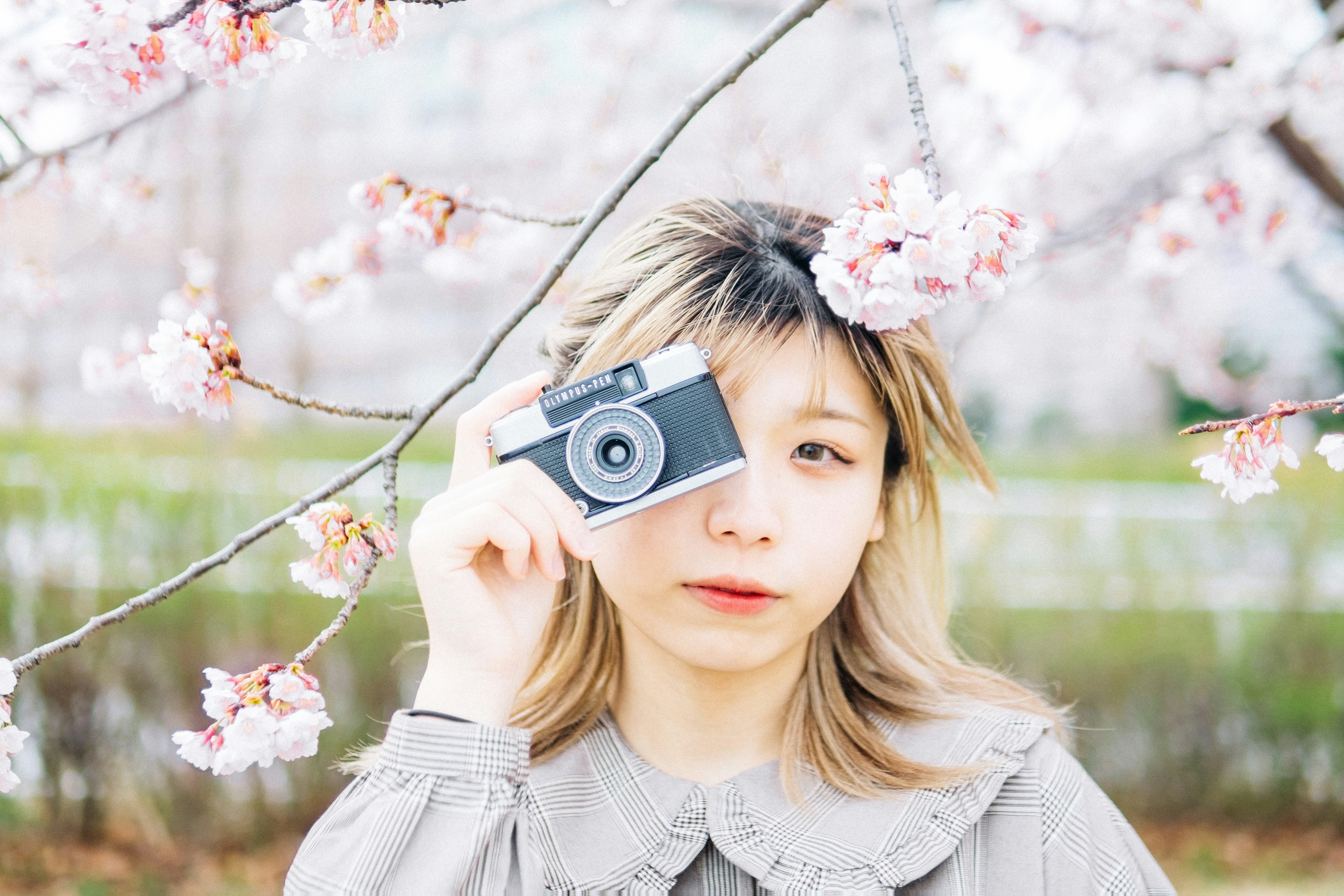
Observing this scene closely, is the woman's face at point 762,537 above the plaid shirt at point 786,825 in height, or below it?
above

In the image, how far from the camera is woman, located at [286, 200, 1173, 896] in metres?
1.05

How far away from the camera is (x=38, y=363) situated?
1156 centimetres

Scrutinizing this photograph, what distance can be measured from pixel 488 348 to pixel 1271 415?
0.79 metres

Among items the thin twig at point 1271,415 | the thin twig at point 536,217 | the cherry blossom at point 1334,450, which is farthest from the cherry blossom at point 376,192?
the cherry blossom at point 1334,450

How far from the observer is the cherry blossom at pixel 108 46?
3.47 feet

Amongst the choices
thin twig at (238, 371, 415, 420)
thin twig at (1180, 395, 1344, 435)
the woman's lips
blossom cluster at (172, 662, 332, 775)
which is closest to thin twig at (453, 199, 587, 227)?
thin twig at (238, 371, 415, 420)

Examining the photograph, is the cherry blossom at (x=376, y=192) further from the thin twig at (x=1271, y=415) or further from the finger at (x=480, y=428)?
the thin twig at (x=1271, y=415)

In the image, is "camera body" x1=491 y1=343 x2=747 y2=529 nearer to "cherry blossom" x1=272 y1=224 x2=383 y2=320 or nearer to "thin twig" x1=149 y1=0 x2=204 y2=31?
"thin twig" x1=149 y1=0 x2=204 y2=31

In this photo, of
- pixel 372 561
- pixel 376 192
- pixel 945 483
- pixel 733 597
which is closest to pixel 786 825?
pixel 733 597

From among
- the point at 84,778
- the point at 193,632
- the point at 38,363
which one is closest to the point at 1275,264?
the point at 193,632

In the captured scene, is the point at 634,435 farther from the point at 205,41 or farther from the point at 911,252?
the point at 205,41

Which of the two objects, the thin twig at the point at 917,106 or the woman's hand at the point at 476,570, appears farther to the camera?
the woman's hand at the point at 476,570

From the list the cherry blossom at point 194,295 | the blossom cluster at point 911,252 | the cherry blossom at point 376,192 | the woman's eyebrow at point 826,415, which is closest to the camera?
the blossom cluster at point 911,252

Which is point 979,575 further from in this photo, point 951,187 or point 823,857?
point 823,857
